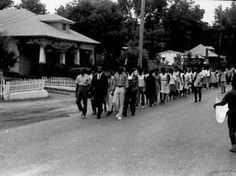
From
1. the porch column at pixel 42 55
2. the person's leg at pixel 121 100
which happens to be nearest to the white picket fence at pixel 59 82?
the porch column at pixel 42 55

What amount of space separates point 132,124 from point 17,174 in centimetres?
639

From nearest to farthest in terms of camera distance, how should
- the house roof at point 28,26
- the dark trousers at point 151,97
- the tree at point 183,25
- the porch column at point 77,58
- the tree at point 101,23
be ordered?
the dark trousers at point 151,97, the house roof at point 28,26, the porch column at point 77,58, the tree at point 101,23, the tree at point 183,25

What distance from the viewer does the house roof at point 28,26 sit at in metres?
32.5

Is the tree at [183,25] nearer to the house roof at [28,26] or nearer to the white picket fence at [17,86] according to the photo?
the house roof at [28,26]

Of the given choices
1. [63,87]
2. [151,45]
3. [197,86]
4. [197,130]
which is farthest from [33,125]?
[151,45]

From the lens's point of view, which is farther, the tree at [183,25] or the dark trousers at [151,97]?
the tree at [183,25]

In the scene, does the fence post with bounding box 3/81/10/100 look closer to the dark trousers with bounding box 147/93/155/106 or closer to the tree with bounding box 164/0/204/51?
the dark trousers with bounding box 147/93/155/106

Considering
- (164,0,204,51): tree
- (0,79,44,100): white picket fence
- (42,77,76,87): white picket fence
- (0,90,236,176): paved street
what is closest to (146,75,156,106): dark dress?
(0,90,236,176): paved street

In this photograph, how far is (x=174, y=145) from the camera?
31.4 ft

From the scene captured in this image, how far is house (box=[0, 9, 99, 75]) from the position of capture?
32.4 m

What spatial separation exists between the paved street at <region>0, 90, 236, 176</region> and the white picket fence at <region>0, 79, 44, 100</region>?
20.7ft

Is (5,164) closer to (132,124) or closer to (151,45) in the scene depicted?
(132,124)

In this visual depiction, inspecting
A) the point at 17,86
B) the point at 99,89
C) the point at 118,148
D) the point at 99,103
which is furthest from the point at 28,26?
the point at 118,148

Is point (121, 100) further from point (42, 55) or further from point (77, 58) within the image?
point (77, 58)
